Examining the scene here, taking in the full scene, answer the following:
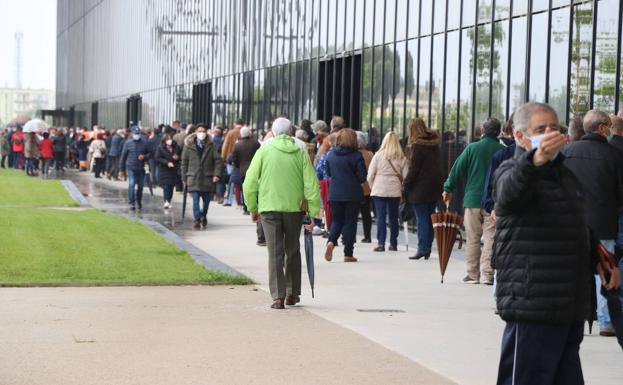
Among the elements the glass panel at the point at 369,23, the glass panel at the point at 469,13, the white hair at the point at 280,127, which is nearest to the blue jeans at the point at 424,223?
the glass panel at the point at 469,13

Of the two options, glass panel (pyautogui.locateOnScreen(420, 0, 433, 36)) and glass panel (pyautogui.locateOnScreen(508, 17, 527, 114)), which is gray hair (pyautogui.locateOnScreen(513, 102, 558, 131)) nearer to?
glass panel (pyautogui.locateOnScreen(508, 17, 527, 114))

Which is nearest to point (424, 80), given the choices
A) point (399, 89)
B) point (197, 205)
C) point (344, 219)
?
point (399, 89)

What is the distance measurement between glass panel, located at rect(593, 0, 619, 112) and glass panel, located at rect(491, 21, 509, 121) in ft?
10.6

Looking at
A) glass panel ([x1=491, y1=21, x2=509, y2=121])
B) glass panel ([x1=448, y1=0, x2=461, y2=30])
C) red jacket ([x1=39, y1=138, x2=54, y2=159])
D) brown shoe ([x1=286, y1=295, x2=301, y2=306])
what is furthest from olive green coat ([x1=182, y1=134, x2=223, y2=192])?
red jacket ([x1=39, y1=138, x2=54, y2=159])

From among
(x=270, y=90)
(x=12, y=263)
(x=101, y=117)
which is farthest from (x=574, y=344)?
(x=101, y=117)

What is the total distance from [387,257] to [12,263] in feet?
16.8

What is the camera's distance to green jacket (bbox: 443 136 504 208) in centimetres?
1505

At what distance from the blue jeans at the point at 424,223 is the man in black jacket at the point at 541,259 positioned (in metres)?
11.9

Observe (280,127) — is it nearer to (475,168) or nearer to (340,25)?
(475,168)

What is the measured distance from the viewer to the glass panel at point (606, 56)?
16828mm

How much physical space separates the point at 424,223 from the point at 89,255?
4358 mm

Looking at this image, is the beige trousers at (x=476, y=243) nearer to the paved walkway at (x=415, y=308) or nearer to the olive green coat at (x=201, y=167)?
the paved walkway at (x=415, y=308)

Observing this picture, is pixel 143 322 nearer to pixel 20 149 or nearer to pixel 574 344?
pixel 574 344

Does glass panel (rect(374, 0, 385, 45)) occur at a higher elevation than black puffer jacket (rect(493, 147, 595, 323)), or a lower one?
higher
